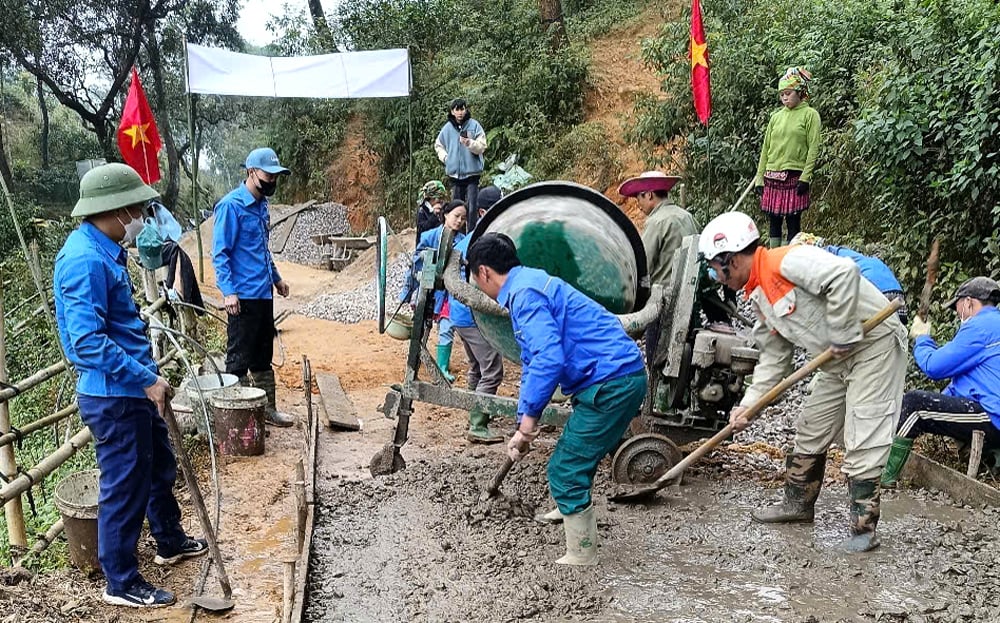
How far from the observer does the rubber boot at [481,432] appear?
6012 millimetres

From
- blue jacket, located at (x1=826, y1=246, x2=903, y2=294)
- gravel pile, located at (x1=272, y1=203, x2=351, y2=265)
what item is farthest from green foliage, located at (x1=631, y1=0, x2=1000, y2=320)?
gravel pile, located at (x1=272, y1=203, x2=351, y2=265)

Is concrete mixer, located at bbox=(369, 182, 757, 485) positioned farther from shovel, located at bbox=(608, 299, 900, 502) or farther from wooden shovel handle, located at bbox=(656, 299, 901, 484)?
wooden shovel handle, located at bbox=(656, 299, 901, 484)

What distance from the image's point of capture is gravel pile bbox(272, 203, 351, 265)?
18.8 m

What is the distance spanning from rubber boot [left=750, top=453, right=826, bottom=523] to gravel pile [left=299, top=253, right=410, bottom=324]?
7.23 m

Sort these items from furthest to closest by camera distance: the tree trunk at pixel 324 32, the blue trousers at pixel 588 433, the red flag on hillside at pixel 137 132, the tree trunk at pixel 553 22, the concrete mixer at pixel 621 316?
the tree trunk at pixel 324 32 < the tree trunk at pixel 553 22 < the red flag on hillside at pixel 137 132 < the concrete mixer at pixel 621 316 < the blue trousers at pixel 588 433

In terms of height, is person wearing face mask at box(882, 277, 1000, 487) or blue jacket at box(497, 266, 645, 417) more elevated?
blue jacket at box(497, 266, 645, 417)

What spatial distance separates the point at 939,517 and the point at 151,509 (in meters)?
4.37

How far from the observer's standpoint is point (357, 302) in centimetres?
1198

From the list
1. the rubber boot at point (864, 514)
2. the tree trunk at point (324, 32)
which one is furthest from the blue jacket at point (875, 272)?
the tree trunk at point (324, 32)

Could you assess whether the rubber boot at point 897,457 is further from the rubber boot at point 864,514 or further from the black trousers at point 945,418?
the rubber boot at point 864,514

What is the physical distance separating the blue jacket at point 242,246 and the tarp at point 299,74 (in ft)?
22.5

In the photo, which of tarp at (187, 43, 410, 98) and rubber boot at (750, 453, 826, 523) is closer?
rubber boot at (750, 453, 826, 523)

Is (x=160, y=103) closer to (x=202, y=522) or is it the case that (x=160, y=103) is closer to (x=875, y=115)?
(x=875, y=115)

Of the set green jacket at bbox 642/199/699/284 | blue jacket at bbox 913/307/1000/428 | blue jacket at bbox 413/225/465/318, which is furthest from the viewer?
blue jacket at bbox 413/225/465/318
